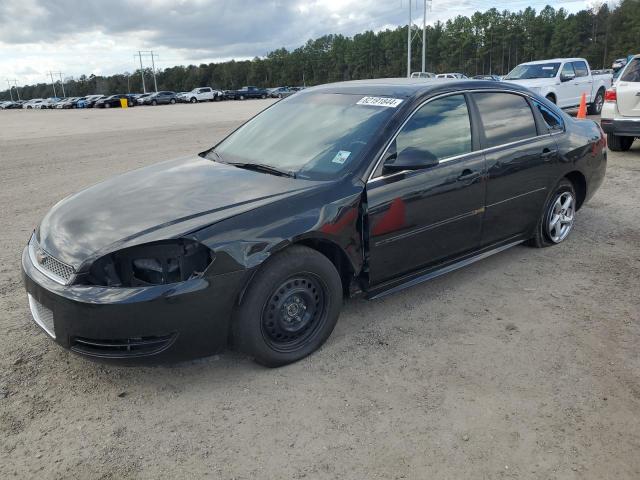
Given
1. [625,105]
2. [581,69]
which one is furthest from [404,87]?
[581,69]

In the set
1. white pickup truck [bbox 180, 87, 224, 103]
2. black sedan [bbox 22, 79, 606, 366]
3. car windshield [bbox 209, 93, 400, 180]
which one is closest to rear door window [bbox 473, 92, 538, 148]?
black sedan [bbox 22, 79, 606, 366]

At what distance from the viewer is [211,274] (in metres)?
2.81

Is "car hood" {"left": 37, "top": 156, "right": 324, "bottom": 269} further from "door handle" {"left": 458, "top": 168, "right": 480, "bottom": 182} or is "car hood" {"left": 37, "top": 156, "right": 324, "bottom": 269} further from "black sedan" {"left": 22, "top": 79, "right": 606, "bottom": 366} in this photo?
"door handle" {"left": 458, "top": 168, "right": 480, "bottom": 182}

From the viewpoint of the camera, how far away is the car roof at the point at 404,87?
391 cm

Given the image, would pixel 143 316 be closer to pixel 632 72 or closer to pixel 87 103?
pixel 632 72

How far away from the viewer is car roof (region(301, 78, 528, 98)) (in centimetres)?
391

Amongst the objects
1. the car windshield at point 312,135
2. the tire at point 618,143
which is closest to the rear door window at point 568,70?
the tire at point 618,143

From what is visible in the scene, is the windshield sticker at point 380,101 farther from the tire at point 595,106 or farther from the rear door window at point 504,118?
the tire at point 595,106

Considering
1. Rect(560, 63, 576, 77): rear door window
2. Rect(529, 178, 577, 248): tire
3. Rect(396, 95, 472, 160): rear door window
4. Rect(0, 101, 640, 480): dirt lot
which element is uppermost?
Rect(560, 63, 576, 77): rear door window

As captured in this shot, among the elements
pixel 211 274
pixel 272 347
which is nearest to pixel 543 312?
pixel 272 347

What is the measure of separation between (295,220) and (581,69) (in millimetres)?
16045

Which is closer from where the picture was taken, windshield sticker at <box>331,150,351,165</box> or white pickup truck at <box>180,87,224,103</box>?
windshield sticker at <box>331,150,351,165</box>

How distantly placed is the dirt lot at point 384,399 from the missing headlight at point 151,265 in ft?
2.19

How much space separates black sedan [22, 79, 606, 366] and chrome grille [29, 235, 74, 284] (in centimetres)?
1
